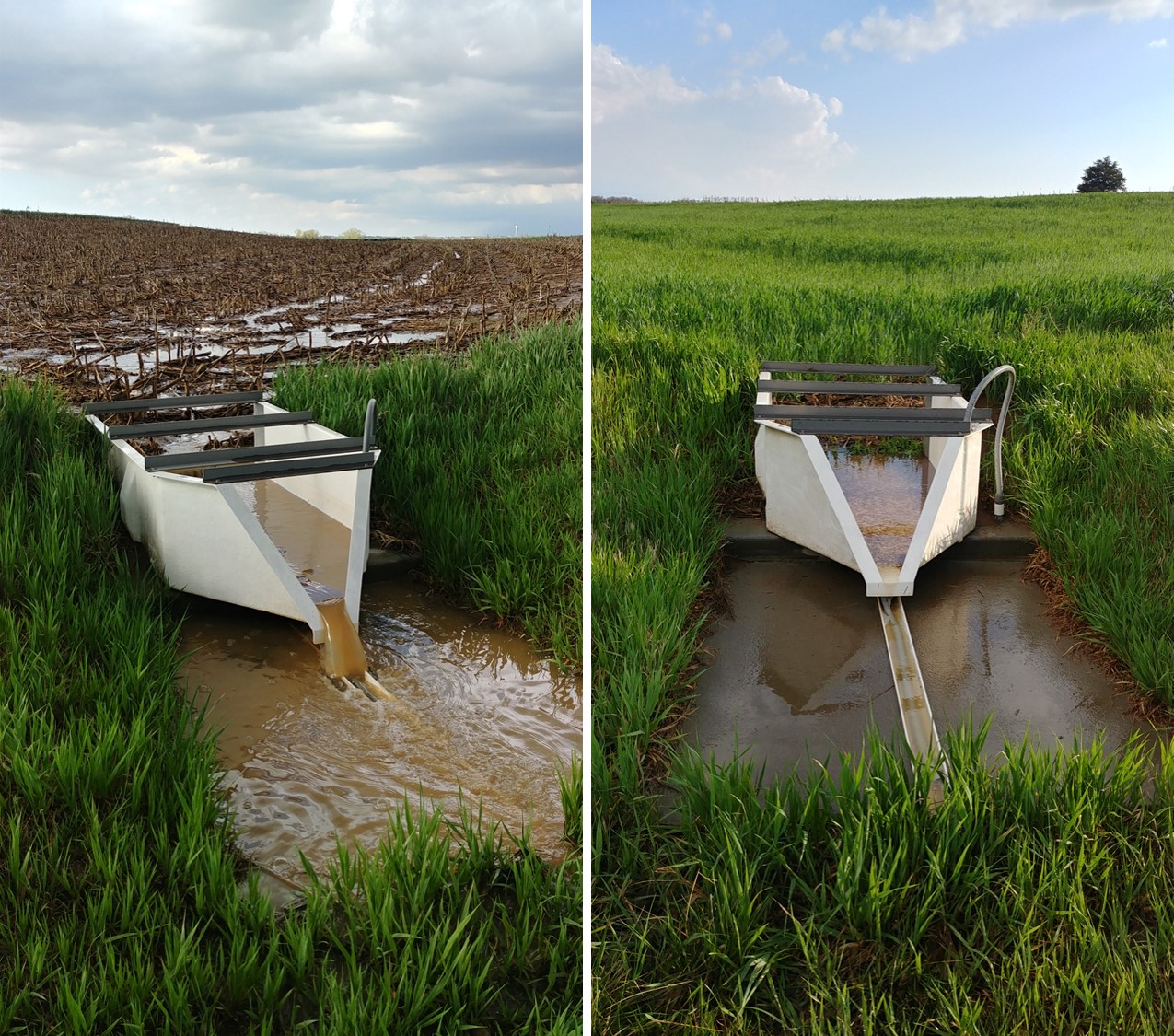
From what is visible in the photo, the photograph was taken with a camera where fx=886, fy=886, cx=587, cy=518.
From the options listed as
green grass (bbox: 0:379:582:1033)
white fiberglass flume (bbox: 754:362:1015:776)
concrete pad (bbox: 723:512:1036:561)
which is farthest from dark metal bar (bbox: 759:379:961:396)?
green grass (bbox: 0:379:582:1033)

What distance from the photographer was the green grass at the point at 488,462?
1957mm

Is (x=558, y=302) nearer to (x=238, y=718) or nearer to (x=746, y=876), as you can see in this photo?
(x=238, y=718)

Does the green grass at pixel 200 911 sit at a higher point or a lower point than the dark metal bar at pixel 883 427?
lower

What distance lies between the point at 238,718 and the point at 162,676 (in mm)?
176

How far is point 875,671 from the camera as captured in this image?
146 centimetres

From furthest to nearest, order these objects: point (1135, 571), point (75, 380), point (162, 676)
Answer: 1. point (75, 380)
2. point (162, 676)
3. point (1135, 571)

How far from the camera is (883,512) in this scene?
2.04 meters

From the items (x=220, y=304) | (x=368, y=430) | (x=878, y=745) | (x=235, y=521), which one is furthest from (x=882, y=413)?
(x=220, y=304)

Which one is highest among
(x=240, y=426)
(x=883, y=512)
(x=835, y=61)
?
(x=835, y=61)

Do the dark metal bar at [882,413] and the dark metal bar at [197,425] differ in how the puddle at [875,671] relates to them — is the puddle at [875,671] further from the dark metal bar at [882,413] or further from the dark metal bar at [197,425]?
the dark metal bar at [197,425]

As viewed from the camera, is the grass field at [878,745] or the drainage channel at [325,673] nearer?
the grass field at [878,745]

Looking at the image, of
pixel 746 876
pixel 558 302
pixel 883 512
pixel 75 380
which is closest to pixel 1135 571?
pixel 883 512

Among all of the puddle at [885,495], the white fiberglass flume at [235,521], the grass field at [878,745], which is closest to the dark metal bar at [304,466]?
the white fiberglass flume at [235,521]

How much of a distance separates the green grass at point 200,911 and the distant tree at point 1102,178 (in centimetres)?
146
